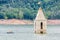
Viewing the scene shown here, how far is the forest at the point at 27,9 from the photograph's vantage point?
130 metres

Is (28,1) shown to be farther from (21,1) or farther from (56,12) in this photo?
(56,12)

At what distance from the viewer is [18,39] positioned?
56469 mm

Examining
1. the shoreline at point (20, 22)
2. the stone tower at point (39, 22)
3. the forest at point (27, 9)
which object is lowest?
the shoreline at point (20, 22)

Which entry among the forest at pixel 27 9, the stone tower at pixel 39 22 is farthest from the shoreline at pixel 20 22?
the stone tower at pixel 39 22

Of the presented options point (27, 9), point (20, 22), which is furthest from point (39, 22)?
point (27, 9)

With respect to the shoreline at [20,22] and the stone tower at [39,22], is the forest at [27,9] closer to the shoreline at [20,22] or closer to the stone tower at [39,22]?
the shoreline at [20,22]

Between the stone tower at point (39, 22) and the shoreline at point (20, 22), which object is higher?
the stone tower at point (39, 22)

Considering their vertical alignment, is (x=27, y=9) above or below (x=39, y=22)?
below

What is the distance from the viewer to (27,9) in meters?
137

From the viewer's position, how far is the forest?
130375mm

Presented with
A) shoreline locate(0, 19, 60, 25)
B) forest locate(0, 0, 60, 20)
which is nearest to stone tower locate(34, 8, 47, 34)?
shoreline locate(0, 19, 60, 25)

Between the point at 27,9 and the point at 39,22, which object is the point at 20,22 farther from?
the point at 39,22

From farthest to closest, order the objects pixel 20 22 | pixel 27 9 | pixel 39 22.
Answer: pixel 27 9
pixel 20 22
pixel 39 22

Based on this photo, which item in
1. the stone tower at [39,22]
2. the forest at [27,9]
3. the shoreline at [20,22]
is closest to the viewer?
the stone tower at [39,22]
